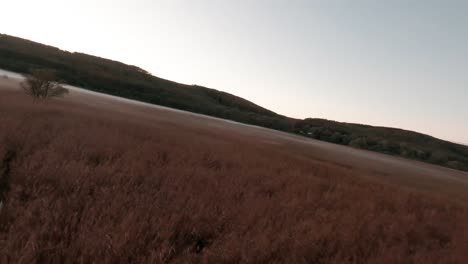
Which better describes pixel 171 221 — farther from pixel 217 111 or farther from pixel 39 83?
pixel 217 111

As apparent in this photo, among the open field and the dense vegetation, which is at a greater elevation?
the dense vegetation

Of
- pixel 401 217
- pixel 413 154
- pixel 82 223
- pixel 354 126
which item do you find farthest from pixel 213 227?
pixel 354 126

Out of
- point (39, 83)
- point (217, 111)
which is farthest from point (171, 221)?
point (217, 111)

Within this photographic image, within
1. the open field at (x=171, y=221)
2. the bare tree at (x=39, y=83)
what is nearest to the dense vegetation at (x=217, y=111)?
the bare tree at (x=39, y=83)

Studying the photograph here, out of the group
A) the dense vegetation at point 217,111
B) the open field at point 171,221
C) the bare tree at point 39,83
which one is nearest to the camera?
the open field at point 171,221

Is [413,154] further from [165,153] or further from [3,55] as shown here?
[3,55]

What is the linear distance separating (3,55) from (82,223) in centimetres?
15115

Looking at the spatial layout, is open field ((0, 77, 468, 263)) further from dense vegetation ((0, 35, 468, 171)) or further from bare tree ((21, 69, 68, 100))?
dense vegetation ((0, 35, 468, 171))

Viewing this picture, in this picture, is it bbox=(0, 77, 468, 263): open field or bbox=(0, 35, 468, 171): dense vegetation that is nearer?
bbox=(0, 77, 468, 263): open field

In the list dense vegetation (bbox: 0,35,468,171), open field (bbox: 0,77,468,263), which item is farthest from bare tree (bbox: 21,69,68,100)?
dense vegetation (bbox: 0,35,468,171)

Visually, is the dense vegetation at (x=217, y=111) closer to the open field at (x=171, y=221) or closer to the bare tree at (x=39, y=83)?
the bare tree at (x=39, y=83)

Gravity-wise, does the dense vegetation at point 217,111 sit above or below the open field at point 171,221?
above

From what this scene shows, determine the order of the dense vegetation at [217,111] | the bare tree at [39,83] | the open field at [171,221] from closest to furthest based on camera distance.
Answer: the open field at [171,221] → the bare tree at [39,83] → the dense vegetation at [217,111]

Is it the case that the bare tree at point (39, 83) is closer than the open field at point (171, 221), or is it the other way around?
the open field at point (171, 221)
